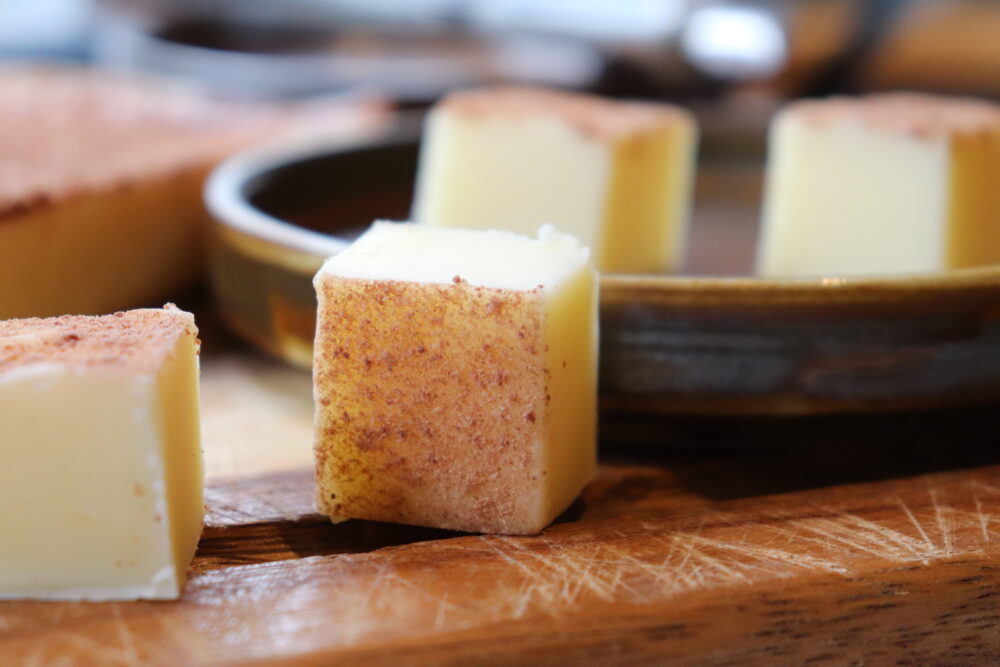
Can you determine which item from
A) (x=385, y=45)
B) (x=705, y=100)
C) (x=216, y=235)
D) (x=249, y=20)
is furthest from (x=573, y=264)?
(x=249, y=20)

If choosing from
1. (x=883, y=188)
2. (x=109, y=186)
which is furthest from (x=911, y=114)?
(x=109, y=186)

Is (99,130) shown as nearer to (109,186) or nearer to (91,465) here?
(109,186)

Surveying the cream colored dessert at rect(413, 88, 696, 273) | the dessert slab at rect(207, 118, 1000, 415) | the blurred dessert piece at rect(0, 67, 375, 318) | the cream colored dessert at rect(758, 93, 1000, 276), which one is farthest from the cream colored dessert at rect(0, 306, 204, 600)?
the cream colored dessert at rect(758, 93, 1000, 276)

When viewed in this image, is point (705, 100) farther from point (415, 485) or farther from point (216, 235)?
point (415, 485)

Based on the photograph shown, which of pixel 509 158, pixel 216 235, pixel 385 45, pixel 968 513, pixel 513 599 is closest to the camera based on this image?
pixel 513 599

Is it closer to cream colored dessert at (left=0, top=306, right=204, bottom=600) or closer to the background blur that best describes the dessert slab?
cream colored dessert at (left=0, top=306, right=204, bottom=600)

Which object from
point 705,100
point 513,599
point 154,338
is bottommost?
point 513,599

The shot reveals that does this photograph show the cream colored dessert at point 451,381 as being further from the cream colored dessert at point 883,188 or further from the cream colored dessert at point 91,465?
the cream colored dessert at point 883,188

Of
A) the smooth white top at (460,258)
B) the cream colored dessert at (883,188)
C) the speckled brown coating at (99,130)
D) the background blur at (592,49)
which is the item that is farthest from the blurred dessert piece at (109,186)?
the cream colored dessert at (883,188)
